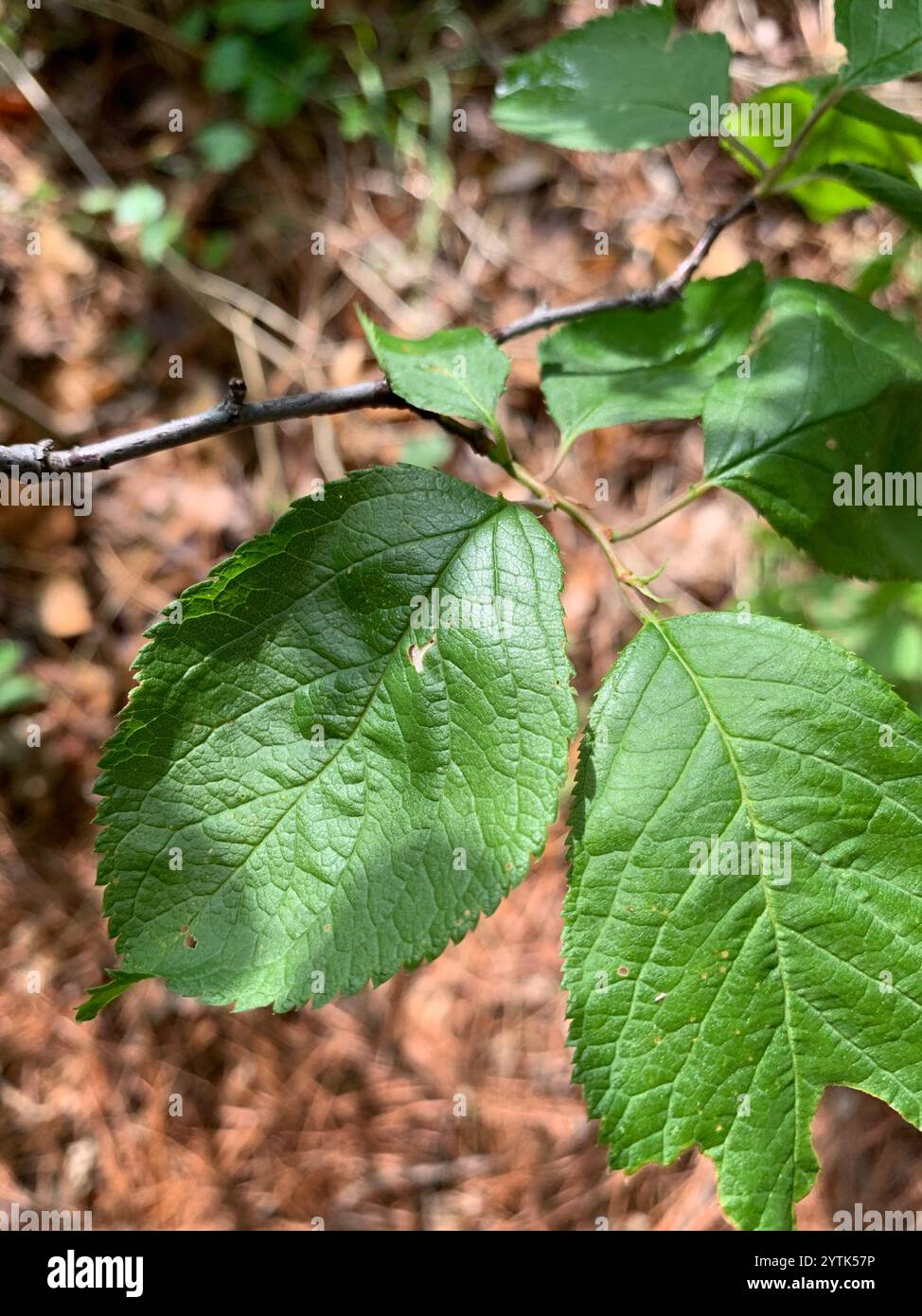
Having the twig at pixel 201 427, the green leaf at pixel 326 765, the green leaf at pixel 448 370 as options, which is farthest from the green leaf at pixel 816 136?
the green leaf at pixel 326 765

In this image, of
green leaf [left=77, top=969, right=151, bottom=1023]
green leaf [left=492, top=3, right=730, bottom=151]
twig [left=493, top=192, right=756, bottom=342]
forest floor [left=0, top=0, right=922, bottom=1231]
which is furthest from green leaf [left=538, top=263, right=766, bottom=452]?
forest floor [left=0, top=0, right=922, bottom=1231]

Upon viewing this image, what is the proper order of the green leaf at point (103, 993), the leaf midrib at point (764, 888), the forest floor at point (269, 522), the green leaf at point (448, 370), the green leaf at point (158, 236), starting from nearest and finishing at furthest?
the green leaf at point (103, 993) < the leaf midrib at point (764, 888) < the green leaf at point (448, 370) < the forest floor at point (269, 522) < the green leaf at point (158, 236)

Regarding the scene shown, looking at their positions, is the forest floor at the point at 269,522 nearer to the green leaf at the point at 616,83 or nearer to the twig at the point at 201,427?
the green leaf at the point at 616,83

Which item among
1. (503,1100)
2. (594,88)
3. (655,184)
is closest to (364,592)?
(594,88)

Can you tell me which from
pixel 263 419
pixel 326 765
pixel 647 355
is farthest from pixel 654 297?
pixel 326 765

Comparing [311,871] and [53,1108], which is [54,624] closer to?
[53,1108]

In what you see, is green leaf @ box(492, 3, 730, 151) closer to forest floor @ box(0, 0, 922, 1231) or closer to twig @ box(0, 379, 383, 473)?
twig @ box(0, 379, 383, 473)
